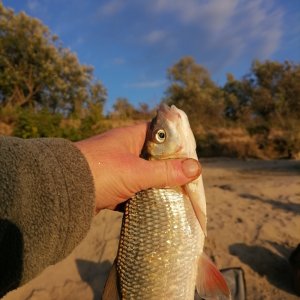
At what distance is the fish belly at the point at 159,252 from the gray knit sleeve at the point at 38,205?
34 centimetres

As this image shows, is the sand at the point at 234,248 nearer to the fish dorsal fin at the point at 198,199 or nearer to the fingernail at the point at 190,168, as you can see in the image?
the fish dorsal fin at the point at 198,199

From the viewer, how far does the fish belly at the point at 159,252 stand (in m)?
2.39

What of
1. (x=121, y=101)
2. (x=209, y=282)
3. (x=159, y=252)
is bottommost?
(x=209, y=282)

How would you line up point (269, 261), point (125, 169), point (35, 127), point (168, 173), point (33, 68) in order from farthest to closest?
point (33, 68), point (35, 127), point (269, 261), point (125, 169), point (168, 173)

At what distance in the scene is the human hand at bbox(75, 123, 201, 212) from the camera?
100 inches

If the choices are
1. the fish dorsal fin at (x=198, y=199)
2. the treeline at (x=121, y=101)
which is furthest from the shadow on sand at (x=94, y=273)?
the treeline at (x=121, y=101)

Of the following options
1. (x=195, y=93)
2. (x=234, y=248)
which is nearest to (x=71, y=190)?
(x=234, y=248)

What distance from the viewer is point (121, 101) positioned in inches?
1334

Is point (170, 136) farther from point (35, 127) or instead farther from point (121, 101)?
point (121, 101)

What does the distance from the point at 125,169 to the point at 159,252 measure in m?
0.61

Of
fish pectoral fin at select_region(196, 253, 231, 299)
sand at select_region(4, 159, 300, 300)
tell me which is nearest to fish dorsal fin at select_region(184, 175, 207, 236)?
fish pectoral fin at select_region(196, 253, 231, 299)

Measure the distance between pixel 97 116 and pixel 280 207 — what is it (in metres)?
14.3

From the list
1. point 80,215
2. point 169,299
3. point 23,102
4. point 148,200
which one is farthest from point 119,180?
point 23,102

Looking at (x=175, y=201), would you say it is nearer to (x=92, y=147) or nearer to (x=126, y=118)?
(x=92, y=147)
